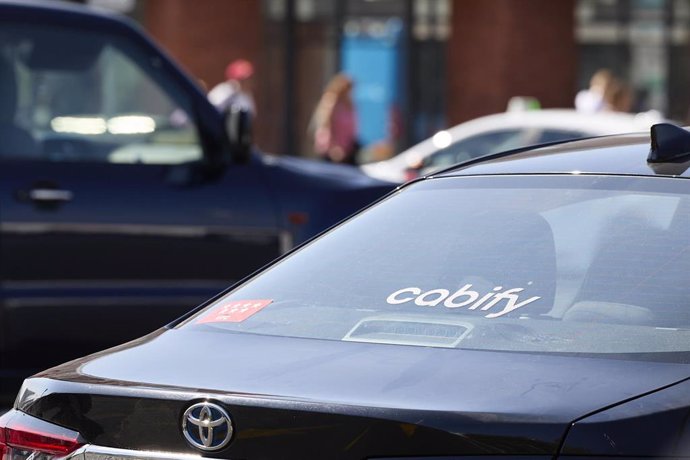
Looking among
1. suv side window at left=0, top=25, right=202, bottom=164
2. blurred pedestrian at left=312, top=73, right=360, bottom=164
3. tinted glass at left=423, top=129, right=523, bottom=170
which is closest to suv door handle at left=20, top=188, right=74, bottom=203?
suv side window at left=0, top=25, right=202, bottom=164

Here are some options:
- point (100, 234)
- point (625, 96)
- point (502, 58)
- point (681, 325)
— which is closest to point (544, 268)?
point (681, 325)

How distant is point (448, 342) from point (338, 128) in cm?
1299

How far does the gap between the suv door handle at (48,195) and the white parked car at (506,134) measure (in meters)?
4.65

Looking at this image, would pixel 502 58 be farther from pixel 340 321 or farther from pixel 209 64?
pixel 340 321

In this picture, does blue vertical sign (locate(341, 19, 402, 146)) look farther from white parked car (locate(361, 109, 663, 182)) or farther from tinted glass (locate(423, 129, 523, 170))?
tinted glass (locate(423, 129, 523, 170))

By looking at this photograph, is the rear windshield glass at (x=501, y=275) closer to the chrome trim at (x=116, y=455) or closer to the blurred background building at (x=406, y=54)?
the chrome trim at (x=116, y=455)

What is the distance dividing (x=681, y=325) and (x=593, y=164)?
2.20 ft

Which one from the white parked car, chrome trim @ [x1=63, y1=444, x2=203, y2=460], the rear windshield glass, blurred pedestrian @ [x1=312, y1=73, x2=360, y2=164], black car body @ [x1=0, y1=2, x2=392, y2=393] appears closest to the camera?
chrome trim @ [x1=63, y1=444, x2=203, y2=460]

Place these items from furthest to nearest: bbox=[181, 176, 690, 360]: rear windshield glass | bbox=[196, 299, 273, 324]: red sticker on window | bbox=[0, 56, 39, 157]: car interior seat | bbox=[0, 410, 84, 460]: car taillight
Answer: bbox=[0, 56, 39, 157]: car interior seat → bbox=[196, 299, 273, 324]: red sticker on window → bbox=[181, 176, 690, 360]: rear windshield glass → bbox=[0, 410, 84, 460]: car taillight

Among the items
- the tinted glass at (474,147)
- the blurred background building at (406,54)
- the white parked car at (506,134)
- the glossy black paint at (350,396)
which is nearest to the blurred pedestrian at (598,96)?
the white parked car at (506,134)

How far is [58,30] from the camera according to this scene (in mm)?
7059

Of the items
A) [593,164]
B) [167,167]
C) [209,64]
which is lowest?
[209,64]

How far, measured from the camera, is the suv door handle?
6727 millimetres

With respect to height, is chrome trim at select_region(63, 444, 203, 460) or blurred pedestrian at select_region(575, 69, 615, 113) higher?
chrome trim at select_region(63, 444, 203, 460)
